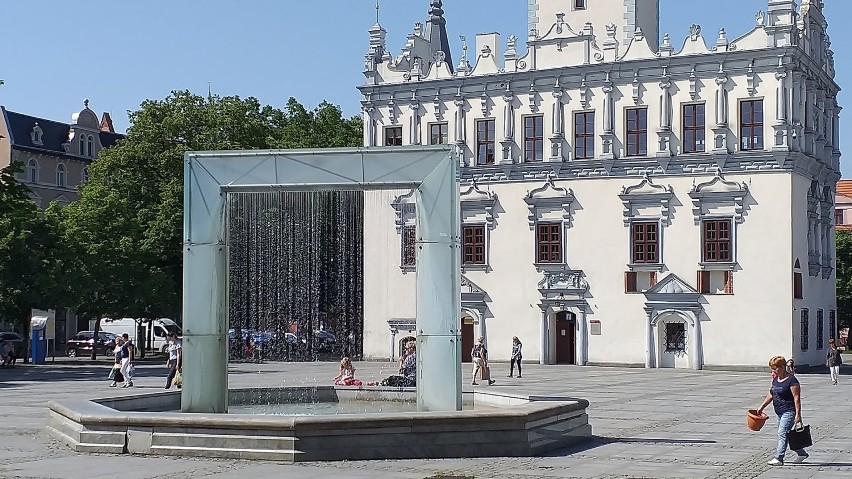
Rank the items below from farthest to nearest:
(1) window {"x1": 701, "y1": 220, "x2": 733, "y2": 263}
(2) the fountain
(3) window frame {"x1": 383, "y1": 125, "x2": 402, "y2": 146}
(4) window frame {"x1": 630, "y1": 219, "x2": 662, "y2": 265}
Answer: (3) window frame {"x1": 383, "y1": 125, "x2": 402, "y2": 146}
(4) window frame {"x1": 630, "y1": 219, "x2": 662, "y2": 265}
(1) window {"x1": 701, "y1": 220, "x2": 733, "y2": 263}
(2) the fountain

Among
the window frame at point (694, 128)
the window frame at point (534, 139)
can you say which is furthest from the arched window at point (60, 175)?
the window frame at point (694, 128)

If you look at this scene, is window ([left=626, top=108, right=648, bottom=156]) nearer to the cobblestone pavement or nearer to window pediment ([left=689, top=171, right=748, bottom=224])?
window pediment ([left=689, top=171, right=748, bottom=224])

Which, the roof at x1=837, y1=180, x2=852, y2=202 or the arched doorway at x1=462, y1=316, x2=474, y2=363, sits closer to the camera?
the arched doorway at x1=462, y1=316, x2=474, y2=363

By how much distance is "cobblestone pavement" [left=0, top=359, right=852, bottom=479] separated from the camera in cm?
1575

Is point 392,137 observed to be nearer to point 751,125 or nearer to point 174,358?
point 751,125

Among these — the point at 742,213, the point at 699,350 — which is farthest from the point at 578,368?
the point at 742,213

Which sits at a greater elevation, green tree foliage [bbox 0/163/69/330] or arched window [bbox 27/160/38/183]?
arched window [bbox 27/160/38/183]

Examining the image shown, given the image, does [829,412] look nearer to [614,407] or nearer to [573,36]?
[614,407]

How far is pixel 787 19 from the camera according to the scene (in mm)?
50281

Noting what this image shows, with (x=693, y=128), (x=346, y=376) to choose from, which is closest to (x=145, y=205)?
(x=693, y=128)

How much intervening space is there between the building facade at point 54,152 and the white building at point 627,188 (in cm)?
3024

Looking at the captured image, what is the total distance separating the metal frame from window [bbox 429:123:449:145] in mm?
38148

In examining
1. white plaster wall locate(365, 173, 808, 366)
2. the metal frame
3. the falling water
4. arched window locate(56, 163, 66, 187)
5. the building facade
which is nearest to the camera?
the metal frame

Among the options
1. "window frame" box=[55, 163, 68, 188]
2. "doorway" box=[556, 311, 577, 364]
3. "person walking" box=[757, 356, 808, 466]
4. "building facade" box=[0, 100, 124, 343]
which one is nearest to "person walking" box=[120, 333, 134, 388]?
"person walking" box=[757, 356, 808, 466]
